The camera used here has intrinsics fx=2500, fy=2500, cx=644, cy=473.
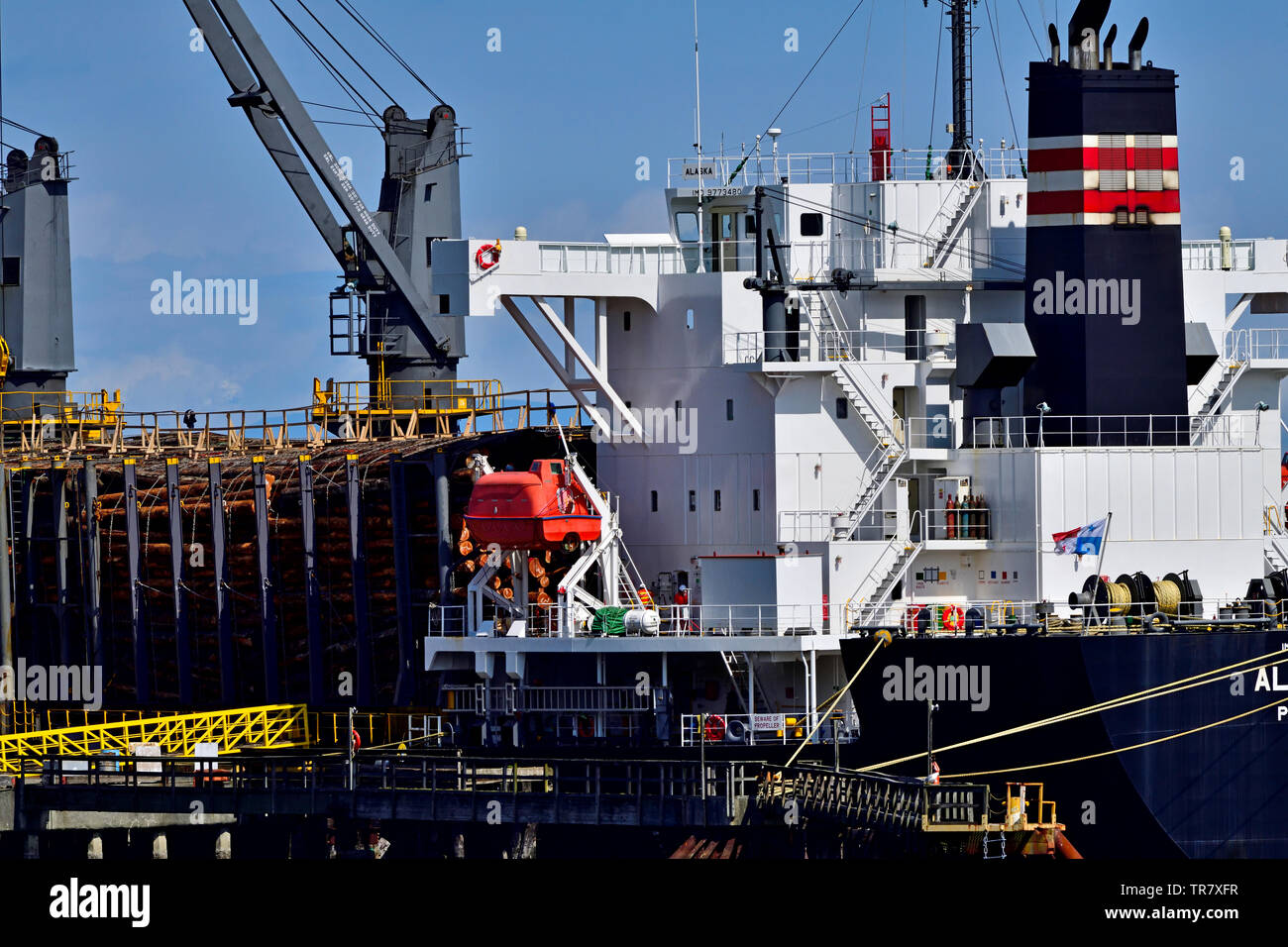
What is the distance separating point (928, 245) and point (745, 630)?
9.77 m

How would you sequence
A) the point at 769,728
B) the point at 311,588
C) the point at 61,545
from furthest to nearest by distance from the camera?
the point at 61,545, the point at 311,588, the point at 769,728

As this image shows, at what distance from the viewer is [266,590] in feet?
191

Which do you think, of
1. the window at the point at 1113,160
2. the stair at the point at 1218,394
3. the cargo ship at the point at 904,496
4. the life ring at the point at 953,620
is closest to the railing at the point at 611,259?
the cargo ship at the point at 904,496

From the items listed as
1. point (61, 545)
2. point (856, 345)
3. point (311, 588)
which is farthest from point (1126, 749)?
point (61, 545)

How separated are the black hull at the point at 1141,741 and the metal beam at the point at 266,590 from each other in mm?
20528

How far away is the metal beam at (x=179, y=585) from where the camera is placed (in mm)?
59594

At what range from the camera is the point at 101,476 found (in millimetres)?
62688

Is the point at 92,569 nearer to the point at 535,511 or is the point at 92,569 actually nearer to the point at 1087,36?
the point at 535,511

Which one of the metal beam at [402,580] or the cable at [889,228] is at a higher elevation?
the cable at [889,228]

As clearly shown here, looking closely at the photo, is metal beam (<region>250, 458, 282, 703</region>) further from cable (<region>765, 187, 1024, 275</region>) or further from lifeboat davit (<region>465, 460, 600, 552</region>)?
cable (<region>765, 187, 1024, 275</region>)

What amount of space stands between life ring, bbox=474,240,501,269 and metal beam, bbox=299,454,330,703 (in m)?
10.0

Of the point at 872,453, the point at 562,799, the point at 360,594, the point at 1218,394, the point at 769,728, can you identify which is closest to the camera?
the point at 562,799

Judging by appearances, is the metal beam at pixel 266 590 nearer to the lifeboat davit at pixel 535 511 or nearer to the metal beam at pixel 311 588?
the metal beam at pixel 311 588

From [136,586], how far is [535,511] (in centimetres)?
1635
